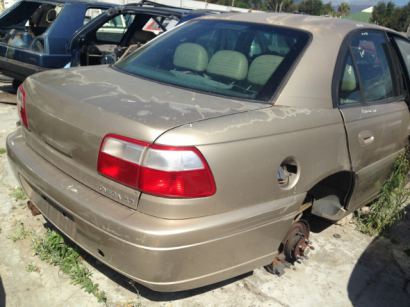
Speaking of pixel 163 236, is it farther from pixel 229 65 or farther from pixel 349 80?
pixel 349 80

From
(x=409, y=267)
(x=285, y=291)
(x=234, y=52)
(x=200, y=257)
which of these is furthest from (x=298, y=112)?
(x=409, y=267)

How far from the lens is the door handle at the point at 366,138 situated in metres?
2.78

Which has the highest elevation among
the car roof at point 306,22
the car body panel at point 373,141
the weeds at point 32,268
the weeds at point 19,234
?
the car roof at point 306,22

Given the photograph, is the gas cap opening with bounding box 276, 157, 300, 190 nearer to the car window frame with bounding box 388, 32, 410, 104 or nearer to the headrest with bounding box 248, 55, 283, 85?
the headrest with bounding box 248, 55, 283, 85

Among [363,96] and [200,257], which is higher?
[363,96]

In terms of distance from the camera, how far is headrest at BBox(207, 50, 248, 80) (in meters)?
2.64

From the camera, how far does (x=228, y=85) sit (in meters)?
2.57

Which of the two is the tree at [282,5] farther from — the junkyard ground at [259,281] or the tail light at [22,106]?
the tail light at [22,106]

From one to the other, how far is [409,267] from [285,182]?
5.07 feet

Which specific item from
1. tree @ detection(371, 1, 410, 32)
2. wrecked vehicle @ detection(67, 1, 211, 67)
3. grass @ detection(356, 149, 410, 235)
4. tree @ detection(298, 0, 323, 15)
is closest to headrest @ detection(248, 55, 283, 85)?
grass @ detection(356, 149, 410, 235)

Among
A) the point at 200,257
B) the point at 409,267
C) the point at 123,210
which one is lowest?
the point at 409,267

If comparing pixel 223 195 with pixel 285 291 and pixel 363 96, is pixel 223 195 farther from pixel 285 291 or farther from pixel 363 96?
pixel 363 96

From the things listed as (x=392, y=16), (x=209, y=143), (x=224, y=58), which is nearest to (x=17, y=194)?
(x=224, y=58)

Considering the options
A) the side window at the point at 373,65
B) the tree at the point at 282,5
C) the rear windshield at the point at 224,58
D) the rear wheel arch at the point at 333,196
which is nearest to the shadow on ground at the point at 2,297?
the rear windshield at the point at 224,58
